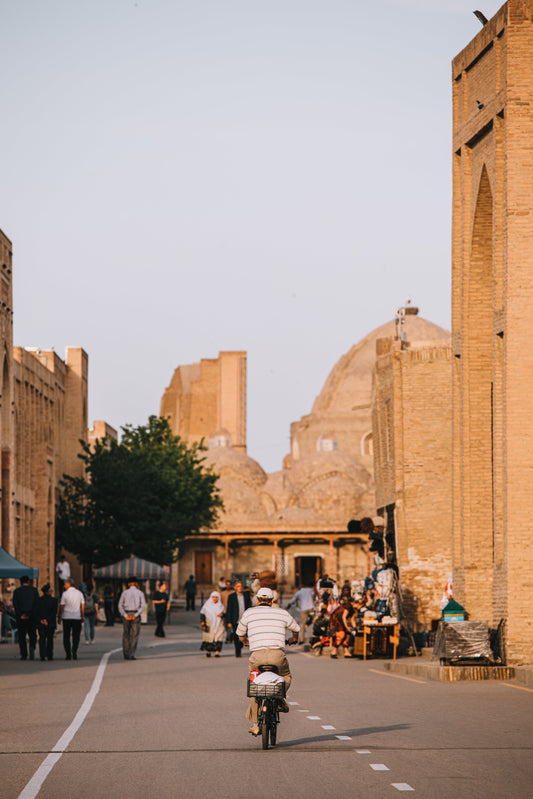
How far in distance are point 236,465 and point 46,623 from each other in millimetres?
71546

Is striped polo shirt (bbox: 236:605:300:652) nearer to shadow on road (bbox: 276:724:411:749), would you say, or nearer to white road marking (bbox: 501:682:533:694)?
shadow on road (bbox: 276:724:411:749)

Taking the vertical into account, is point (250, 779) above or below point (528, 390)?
below

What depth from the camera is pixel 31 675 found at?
2166cm

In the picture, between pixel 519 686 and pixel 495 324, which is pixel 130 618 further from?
pixel 519 686

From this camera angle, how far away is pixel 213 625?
27453 mm

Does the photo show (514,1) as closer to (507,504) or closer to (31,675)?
(507,504)

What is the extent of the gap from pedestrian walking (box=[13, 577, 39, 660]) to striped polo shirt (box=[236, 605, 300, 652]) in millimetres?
15241

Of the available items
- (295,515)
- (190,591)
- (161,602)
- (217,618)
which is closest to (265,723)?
(217,618)

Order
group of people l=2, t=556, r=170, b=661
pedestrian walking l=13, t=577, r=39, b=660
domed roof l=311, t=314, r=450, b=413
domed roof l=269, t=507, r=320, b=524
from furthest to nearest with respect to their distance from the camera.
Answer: domed roof l=311, t=314, r=450, b=413
domed roof l=269, t=507, r=320, b=524
pedestrian walking l=13, t=577, r=39, b=660
group of people l=2, t=556, r=170, b=661

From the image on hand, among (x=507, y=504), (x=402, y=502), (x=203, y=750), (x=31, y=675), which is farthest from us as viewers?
(x=402, y=502)

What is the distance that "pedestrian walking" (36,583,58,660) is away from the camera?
85.9 feet

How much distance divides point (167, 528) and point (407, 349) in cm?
1811

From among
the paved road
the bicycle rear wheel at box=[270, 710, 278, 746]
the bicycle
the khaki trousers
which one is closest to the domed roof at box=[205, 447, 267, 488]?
the paved road

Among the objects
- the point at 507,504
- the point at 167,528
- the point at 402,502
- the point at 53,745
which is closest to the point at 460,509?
the point at 507,504
